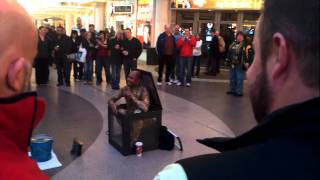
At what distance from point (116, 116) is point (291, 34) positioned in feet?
15.0

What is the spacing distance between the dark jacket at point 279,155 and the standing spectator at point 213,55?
1342 cm

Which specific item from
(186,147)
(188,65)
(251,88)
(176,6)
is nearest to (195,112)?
(186,147)

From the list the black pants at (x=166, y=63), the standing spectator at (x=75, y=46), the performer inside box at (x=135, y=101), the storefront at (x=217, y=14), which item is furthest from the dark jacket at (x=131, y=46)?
the storefront at (x=217, y=14)

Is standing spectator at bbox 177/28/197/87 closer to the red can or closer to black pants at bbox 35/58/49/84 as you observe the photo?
black pants at bbox 35/58/49/84

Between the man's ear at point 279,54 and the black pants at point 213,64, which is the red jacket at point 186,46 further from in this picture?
the man's ear at point 279,54

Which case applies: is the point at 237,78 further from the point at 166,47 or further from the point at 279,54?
the point at 279,54

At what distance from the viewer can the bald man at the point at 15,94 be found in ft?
2.87

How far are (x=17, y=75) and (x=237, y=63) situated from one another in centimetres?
928

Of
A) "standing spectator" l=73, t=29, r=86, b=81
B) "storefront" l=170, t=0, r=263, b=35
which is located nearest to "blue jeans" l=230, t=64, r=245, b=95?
"standing spectator" l=73, t=29, r=86, b=81

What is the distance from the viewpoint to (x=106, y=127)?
252 inches

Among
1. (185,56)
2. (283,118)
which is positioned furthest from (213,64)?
(283,118)

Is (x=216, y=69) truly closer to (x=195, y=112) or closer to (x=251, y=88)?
(x=195, y=112)

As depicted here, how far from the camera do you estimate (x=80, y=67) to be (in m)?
11.9

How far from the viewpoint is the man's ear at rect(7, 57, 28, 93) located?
0.89 m
